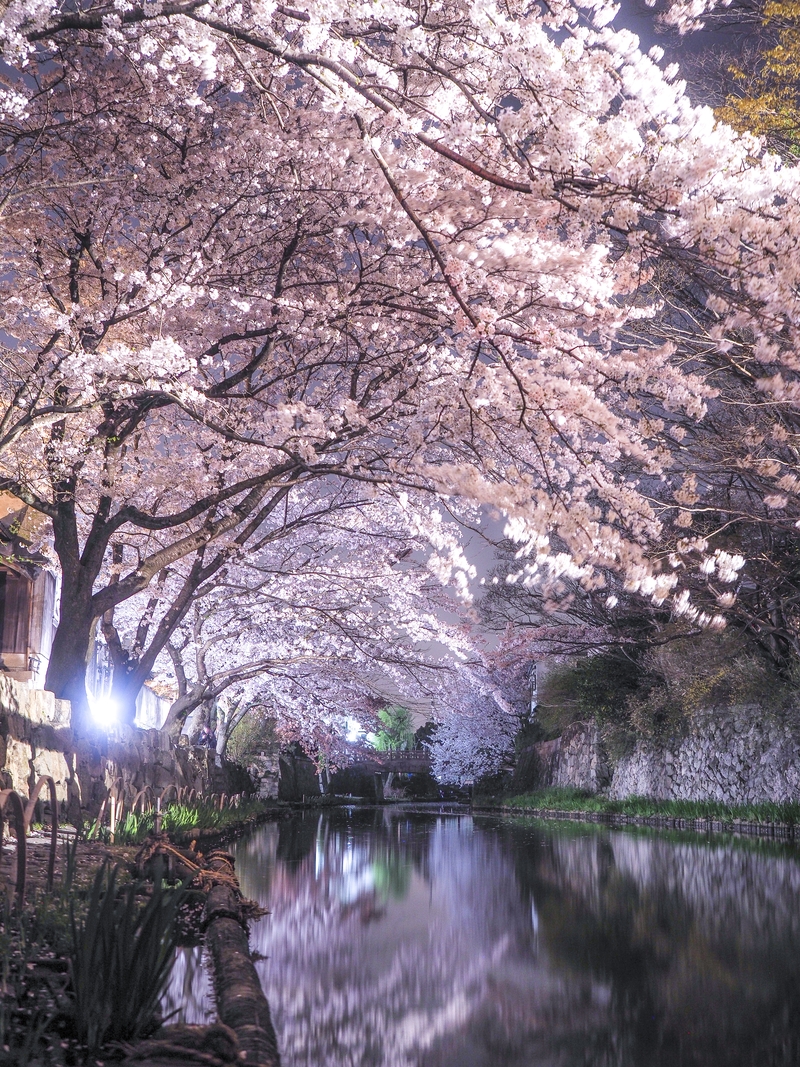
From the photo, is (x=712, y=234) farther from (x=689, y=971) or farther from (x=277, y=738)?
(x=277, y=738)

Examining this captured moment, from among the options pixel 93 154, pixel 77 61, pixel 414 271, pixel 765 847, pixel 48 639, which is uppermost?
pixel 77 61

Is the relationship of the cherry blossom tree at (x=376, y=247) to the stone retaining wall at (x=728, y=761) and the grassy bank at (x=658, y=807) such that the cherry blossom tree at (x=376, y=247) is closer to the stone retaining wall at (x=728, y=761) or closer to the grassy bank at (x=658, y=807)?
the grassy bank at (x=658, y=807)

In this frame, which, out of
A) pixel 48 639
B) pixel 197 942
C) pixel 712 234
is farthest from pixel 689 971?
pixel 48 639

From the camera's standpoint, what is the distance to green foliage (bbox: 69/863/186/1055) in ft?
8.70

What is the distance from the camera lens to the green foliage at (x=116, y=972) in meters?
2.65

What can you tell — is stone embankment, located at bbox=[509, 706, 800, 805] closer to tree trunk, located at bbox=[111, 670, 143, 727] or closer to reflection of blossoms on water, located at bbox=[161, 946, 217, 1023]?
tree trunk, located at bbox=[111, 670, 143, 727]

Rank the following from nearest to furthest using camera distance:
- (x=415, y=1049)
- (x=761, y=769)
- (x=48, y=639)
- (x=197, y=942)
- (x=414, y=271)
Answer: (x=415, y=1049), (x=197, y=942), (x=414, y=271), (x=761, y=769), (x=48, y=639)

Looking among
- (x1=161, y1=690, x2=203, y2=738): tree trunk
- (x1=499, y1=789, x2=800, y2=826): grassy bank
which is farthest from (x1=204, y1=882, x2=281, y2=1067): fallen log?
(x1=161, y1=690, x2=203, y2=738): tree trunk

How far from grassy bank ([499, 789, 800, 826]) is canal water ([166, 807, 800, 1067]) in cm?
473

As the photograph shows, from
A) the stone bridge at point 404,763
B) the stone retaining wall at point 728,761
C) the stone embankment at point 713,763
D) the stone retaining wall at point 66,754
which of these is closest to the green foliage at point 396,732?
the stone bridge at point 404,763

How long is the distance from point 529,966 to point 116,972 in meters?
2.54

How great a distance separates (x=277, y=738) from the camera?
33.7 meters

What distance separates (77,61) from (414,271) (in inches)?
135

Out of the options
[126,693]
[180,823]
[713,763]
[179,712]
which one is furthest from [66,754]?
[713,763]
